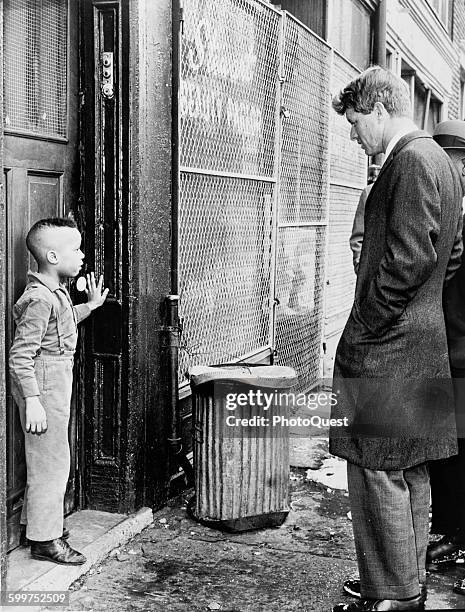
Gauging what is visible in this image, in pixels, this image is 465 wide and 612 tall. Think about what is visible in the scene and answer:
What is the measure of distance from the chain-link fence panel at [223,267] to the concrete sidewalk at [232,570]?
3.65ft

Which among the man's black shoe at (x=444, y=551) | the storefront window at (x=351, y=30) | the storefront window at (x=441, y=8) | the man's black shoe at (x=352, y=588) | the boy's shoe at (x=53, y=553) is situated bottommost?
the man's black shoe at (x=352, y=588)

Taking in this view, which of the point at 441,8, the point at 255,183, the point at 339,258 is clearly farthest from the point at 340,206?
the point at 441,8

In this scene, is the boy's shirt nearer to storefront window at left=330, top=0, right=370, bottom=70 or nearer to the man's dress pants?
the man's dress pants

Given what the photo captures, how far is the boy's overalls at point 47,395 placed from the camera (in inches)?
153

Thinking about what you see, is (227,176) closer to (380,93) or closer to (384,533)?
(380,93)

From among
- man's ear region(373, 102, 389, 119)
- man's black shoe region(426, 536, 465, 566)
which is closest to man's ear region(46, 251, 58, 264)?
man's ear region(373, 102, 389, 119)

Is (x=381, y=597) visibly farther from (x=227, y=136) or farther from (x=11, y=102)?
(x=227, y=136)

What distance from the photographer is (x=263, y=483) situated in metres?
4.77

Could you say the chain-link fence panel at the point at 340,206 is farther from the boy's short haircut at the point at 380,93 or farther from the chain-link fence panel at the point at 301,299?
the boy's short haircut at the point at 380,93

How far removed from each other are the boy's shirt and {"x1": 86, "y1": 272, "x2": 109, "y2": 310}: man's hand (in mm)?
322

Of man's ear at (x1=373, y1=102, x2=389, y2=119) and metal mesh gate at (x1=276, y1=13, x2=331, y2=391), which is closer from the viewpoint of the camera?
man's ear at (x1=373, y1=102, x2=389, y2=119)

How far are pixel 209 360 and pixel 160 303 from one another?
103 cm

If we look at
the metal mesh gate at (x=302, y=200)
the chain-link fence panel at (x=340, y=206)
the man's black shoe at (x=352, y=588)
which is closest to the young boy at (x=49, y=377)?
the man's black shoe at (x=352, y=588)

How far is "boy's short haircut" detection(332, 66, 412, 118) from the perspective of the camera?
12.2 ft
